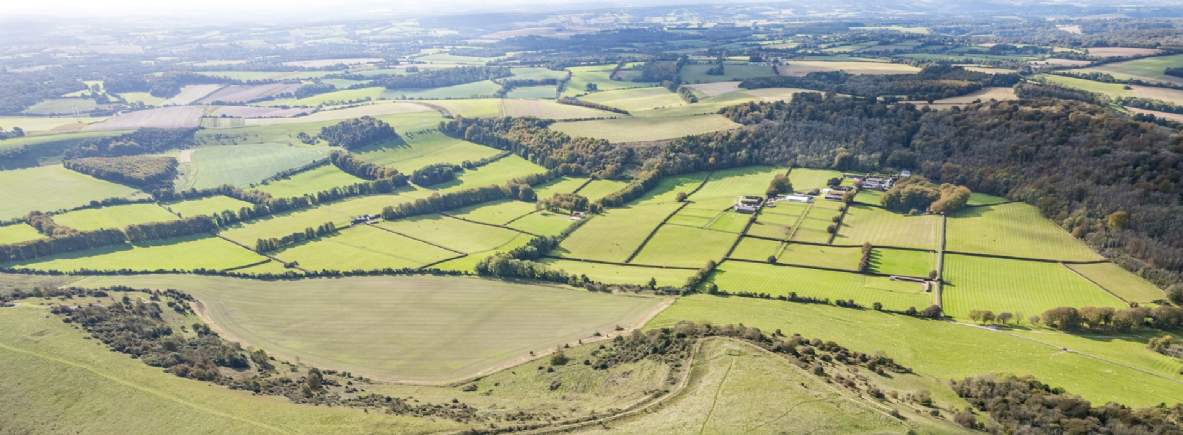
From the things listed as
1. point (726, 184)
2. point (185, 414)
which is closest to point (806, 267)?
point (726, 184)

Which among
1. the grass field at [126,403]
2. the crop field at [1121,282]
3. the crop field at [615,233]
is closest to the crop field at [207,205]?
the grass field at [126,403]

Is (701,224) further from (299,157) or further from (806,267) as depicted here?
(299,157)

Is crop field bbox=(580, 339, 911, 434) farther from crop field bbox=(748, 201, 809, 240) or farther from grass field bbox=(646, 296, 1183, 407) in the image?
crop field bbox=(748, 201, 809, 240)

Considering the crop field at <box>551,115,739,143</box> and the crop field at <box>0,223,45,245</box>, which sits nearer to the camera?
the crop field at <box>0,223,45,245</box>

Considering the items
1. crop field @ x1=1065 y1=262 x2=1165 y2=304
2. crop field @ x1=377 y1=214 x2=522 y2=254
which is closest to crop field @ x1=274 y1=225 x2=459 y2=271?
crop field @ x1=377 y1=214 x2=522 y2=254

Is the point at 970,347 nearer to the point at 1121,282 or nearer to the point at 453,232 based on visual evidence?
the point at 1121,282

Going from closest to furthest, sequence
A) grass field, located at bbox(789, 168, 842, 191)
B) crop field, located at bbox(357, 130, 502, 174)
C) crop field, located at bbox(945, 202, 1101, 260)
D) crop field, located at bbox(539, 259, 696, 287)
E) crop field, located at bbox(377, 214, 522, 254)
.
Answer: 1. crop field, located at bbox(945, 202, 1101, 260)
2. crop field, located at bbox(539, 259, 696, 287)
3. crop field, located at bbox(377, 214, 522, 254)
4. grass field, located at bbox(789, 168, 842, 191)
5. crop field, located at bbox(357, 130, 502, 174)

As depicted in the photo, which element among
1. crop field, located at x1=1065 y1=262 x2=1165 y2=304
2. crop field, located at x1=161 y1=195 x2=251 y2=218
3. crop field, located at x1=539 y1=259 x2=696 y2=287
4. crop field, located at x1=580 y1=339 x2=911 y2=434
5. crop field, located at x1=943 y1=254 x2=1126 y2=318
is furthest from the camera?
crop field, located at x1=161 y1=195 x2=251 y2=218
